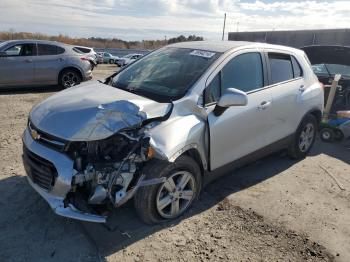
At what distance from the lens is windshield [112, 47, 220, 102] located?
386 cm

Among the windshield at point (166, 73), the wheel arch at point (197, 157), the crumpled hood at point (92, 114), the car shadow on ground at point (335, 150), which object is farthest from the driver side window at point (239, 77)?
the car shadow on ground at point (335, 150)

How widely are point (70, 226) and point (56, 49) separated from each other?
8.90 metres

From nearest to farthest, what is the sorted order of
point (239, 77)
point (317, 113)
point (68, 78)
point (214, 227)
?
1. point (214, 227)
2. point (239, 77)
3. point (317, 113)
4. point (68, 78)

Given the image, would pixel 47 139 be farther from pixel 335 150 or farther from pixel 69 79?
pixel 69 79

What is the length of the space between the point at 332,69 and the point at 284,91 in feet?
12.2

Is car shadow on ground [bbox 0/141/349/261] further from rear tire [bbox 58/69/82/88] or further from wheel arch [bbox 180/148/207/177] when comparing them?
rear tire [bbox 58/69/82/88]

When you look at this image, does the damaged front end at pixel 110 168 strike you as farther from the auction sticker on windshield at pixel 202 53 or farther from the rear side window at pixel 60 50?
the rear side window at pixel 60 50

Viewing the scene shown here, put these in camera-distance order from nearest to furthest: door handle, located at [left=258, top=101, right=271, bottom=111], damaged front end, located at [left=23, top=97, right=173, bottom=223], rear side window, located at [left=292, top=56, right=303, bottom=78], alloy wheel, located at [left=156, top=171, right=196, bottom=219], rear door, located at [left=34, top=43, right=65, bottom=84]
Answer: damaged front end, located at [left=23, top=97, right=173, bottom=223] < alloy wheel, located at [left=156, top=171, right=196, bottom=219] < door handle, located at [left=258, top=101, right=271, bottom=111] < rear side window, located at [left=292, top=56, right=303, bottom=78] < rear door, located at [left=34, top=43, right=65, bottom=84]

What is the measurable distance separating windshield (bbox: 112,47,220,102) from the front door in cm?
25

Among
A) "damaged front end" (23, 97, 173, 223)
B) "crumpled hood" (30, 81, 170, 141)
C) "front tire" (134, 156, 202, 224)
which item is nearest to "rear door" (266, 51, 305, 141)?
"front tire" (134, 156, 202, 224)

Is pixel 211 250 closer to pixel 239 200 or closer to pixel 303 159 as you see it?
pixel 239 200

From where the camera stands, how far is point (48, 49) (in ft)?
36.5

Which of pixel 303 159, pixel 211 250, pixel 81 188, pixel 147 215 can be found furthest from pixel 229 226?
pixel 303 159

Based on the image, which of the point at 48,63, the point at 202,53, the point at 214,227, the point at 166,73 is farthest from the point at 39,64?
the point at 214,227
